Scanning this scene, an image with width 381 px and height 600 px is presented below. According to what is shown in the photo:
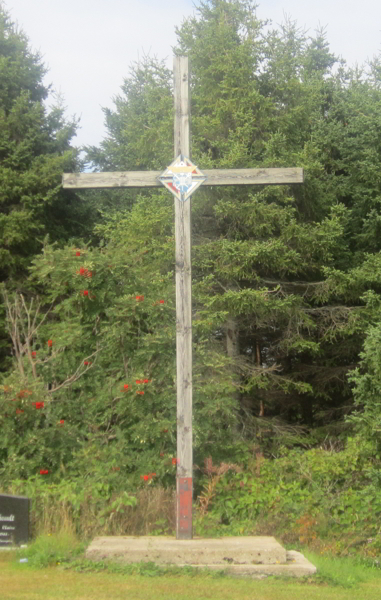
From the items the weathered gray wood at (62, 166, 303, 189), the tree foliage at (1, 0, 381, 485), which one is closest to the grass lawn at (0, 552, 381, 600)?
the tree foliage at (1, 0, 381, 485)

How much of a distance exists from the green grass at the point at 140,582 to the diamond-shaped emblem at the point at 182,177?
3627mm

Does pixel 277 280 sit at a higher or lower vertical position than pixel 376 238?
lower

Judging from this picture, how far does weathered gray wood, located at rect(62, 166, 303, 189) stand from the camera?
6703mm

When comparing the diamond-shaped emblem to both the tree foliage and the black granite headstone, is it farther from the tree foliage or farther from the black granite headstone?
the black granite headstone

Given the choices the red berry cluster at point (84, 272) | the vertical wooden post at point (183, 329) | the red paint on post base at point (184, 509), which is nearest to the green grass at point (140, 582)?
the red paint on post base at point (184, 509)

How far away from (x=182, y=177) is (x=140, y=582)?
12.7ft

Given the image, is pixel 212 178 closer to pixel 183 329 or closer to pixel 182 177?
pixel 182 177

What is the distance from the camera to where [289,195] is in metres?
14.1

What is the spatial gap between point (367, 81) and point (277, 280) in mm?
9158

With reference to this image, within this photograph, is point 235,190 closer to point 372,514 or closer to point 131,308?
point 131,308

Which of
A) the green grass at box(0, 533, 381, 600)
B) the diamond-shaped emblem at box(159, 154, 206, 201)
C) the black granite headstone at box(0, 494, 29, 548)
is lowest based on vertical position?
the green grass at box(0, 533, 381, 600)

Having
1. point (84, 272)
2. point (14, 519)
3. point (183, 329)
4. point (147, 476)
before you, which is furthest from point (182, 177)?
point (14, 519)

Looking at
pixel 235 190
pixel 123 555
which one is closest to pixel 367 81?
pixel 235 190

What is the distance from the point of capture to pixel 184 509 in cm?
600
